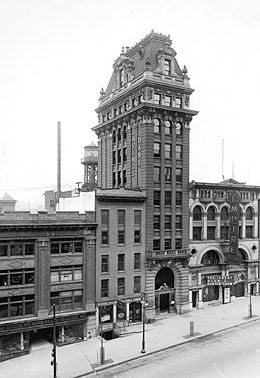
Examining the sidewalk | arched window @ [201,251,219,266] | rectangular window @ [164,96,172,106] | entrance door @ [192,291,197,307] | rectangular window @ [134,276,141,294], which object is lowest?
the sidewalk

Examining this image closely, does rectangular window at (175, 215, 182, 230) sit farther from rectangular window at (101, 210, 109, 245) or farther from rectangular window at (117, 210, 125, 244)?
rectangular window at (101, 210, 109, 245)

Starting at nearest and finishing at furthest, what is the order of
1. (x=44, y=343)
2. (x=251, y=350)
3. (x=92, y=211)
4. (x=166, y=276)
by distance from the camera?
1. (x=251, y=350)
2. (x=44, y=343)
3. (x=92, y=211)
4. (x=166, y=276)

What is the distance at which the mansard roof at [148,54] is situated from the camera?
47219mm

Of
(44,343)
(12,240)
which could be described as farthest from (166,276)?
(12,240)

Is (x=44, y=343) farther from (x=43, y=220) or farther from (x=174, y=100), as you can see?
(x=174, y=100)

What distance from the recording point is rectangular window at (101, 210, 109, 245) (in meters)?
42.0

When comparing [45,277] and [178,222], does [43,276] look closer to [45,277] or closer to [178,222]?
[45,277]

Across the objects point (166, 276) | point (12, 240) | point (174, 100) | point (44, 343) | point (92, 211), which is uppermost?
point (174, 100)

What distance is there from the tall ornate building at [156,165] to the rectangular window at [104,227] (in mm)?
409

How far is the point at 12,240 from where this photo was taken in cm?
3647

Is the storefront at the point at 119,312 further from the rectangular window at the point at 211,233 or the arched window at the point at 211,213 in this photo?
the arched window at the point at 211,213

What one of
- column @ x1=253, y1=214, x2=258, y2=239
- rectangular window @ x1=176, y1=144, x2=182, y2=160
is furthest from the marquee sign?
rectangular window @ x1=176, y1=144, x2=182, y2=160

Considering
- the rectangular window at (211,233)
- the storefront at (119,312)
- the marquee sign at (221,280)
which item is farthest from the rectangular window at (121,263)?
the rectangular window at (211,233)

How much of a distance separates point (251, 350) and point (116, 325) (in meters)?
14.8
